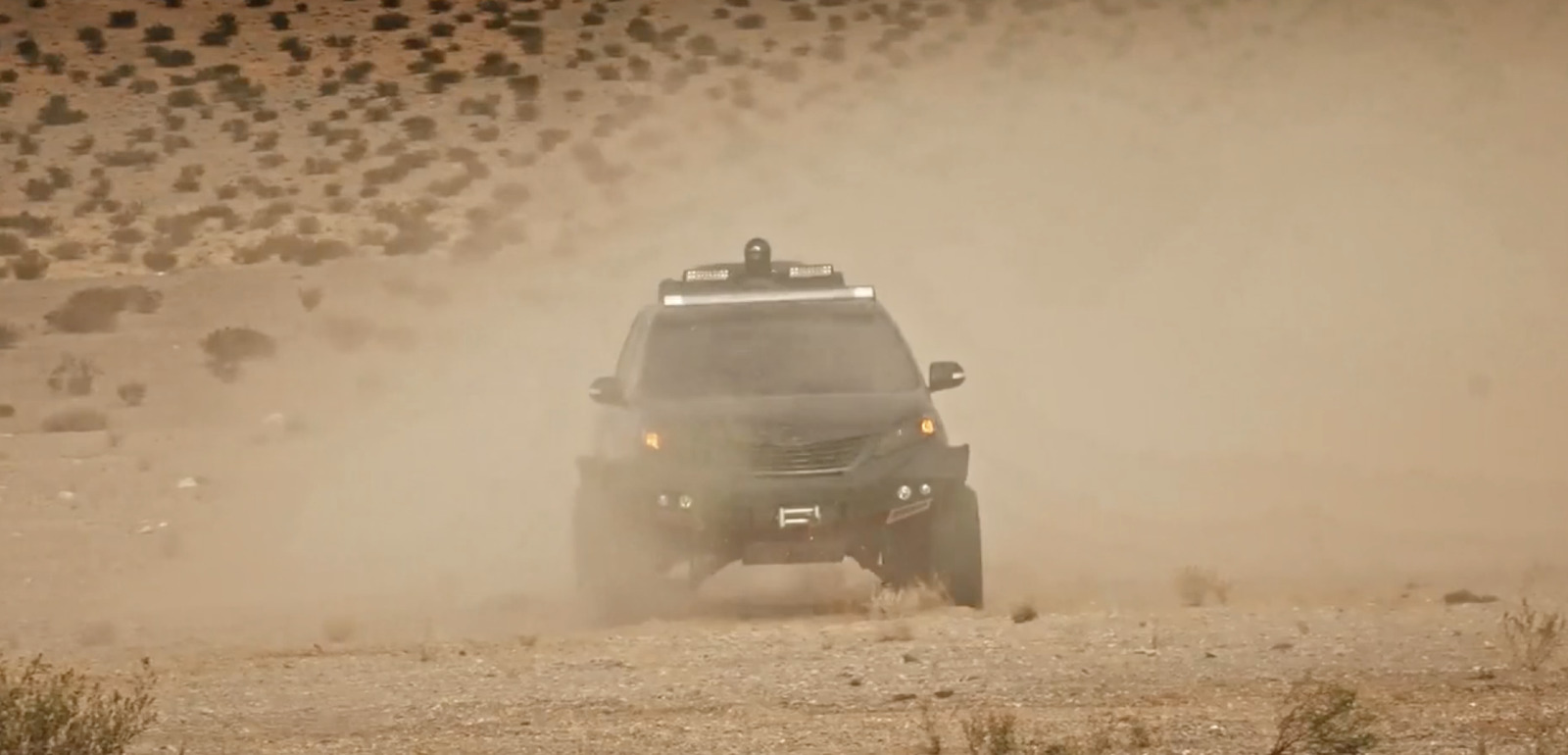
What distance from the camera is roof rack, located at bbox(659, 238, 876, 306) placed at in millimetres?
16156

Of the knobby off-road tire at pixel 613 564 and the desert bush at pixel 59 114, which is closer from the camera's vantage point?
the knobby off-road tire at pixel 613 564

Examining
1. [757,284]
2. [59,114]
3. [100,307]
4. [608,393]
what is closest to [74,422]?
[100,307]

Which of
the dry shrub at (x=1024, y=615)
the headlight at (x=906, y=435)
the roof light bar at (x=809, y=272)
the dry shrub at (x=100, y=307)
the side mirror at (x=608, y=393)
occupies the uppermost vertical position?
the dry shrub at (x=100, y=307)

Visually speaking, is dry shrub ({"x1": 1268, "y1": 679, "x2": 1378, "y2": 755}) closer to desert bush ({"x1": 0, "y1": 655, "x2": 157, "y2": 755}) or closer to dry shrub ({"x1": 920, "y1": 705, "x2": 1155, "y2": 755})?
dry shrub ({"x1": 920, "y1": 705, "x2": 1155, "y2": 755})

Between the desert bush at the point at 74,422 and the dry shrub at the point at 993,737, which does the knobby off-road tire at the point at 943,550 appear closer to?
the dry shrub at the point at 993,737

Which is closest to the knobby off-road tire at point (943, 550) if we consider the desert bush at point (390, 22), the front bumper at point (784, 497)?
the front bumper at point (784, 497)

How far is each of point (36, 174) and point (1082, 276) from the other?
16188mm

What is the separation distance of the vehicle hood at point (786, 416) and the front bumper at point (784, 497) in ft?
0.67

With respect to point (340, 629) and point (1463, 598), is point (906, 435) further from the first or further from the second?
point (340, 629)

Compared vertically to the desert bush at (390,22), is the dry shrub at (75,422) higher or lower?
lower

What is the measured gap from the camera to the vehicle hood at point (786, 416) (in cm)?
1509

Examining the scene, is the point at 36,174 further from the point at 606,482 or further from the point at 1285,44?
the point at 606,482

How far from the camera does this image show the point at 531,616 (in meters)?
17.1

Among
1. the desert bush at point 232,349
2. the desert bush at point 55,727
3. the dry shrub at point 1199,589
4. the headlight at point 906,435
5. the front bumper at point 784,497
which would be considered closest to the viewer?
the desert bush at point 55,727
